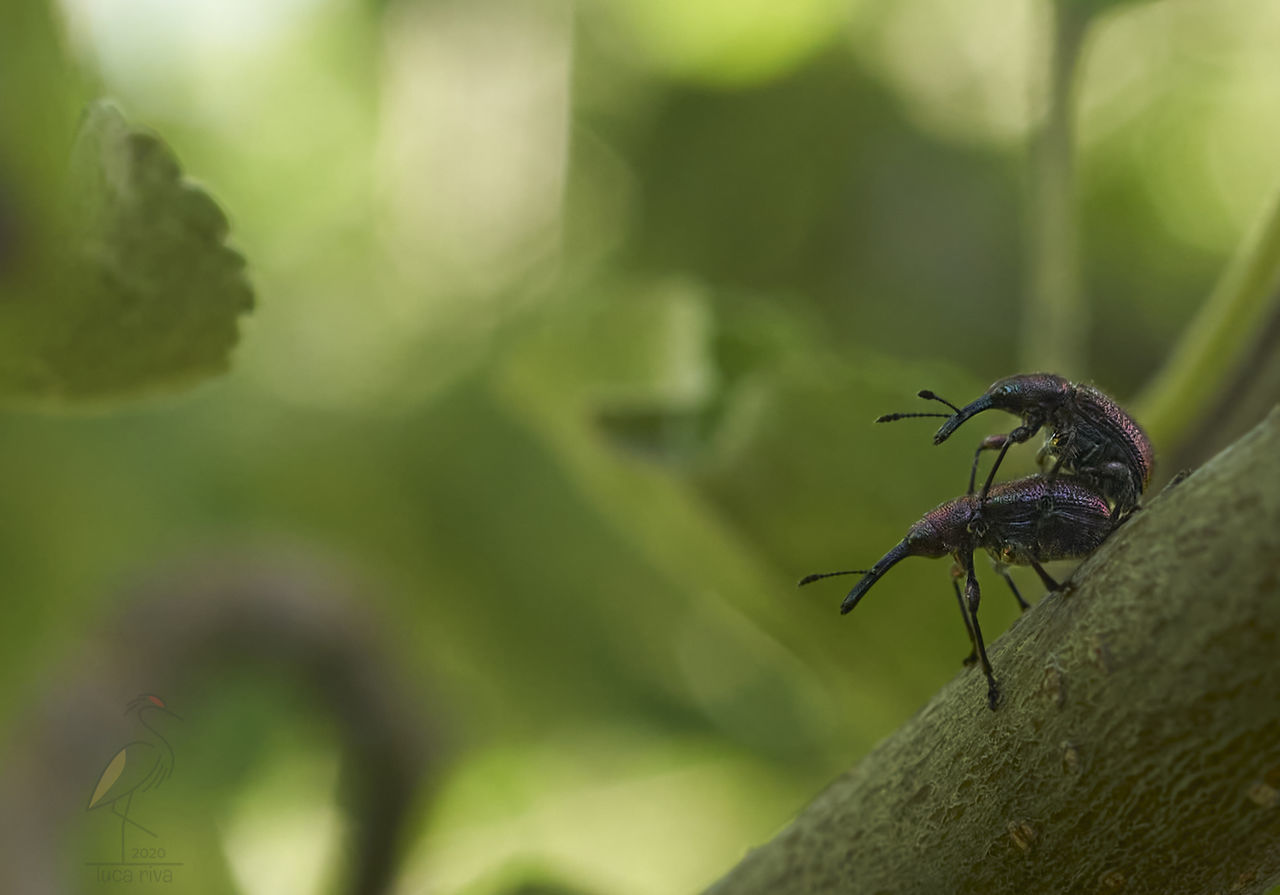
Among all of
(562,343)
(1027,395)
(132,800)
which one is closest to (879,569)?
(1027,395)

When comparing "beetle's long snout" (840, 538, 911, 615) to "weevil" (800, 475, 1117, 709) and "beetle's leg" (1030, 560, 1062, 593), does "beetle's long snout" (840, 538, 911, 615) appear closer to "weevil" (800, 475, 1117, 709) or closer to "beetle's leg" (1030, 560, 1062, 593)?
"weevil" (800, 475, 1117, 709)

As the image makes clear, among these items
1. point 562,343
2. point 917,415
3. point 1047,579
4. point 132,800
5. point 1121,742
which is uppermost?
point 562,343

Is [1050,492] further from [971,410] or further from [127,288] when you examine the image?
[127,288]

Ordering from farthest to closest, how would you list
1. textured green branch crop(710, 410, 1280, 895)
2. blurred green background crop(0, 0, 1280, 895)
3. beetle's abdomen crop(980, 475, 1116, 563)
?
blurred green background crop(0, 0, 1280, 895)
beetle's abdomen crop(980, 475, 1116, 563)
textured green branch crop(710, 410, 1280, 895)

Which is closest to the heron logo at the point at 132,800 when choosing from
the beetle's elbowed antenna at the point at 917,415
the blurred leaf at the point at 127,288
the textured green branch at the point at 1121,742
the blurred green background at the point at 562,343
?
the blurred green background at the point at 562,343

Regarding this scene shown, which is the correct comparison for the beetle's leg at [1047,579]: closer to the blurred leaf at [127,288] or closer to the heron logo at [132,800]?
the blurred leaf at [127,288]

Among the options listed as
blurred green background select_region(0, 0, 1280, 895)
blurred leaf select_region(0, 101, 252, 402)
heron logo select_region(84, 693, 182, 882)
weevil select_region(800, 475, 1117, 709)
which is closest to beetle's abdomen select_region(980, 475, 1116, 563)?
weevil select_region(800, 475, 1117, 709)
